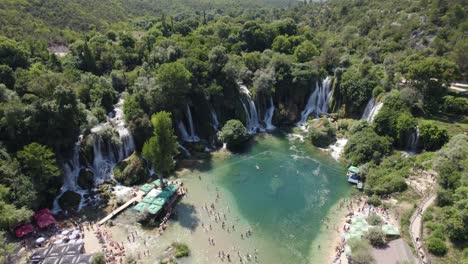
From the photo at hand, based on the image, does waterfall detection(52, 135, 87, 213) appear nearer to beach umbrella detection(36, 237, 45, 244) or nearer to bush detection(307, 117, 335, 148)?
beach umbrella detection(36, 237, 45, 244)

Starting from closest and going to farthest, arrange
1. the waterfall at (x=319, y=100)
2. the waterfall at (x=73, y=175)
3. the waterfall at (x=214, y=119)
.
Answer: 1. the waterfall at (x=73, y=175)
2. the waterfall at (x=214, y=119)
3. the waterfall at (x=319, y=100)

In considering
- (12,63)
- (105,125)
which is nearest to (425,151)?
(105,125)

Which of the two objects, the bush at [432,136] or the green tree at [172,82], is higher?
the green tree at [172,82]

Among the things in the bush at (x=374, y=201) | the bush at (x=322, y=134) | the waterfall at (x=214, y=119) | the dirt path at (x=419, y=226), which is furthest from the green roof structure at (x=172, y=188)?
the dirt path at (x=419, y=226)

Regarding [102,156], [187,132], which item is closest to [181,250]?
[102,156]

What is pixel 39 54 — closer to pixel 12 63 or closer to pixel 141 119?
pixel 12 63

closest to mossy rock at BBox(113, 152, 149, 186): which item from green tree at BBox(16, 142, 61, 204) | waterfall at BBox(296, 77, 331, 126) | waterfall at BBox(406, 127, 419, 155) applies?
green tree at BBox(16, 142, 61, 204)

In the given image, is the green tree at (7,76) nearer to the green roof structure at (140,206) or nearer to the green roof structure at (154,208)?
the green roof structure at (140,206)
